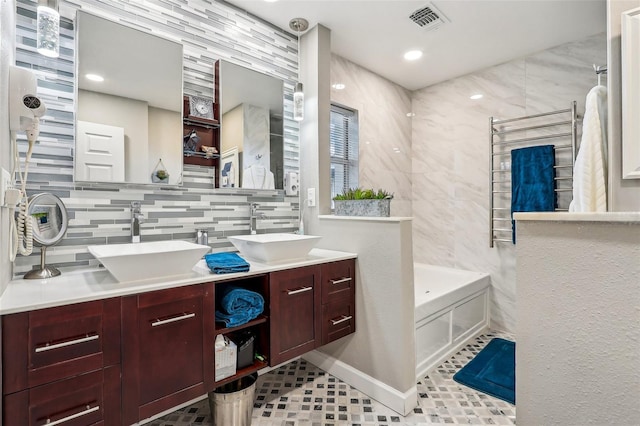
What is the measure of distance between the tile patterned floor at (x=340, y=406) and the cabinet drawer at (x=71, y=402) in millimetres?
732

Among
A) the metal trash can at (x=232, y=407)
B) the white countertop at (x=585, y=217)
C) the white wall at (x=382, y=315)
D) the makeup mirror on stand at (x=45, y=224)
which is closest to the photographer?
the white countertop at (x=585, y=217)

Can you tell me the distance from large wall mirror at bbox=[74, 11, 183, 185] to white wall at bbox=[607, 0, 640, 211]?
229cm

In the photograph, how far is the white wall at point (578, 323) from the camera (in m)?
0.85

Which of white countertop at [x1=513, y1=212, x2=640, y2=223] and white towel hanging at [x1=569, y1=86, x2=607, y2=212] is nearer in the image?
white countertop at [x1=513, y1=212, x2=640, y2=223]

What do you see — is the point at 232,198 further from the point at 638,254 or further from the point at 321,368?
the point at 638,254

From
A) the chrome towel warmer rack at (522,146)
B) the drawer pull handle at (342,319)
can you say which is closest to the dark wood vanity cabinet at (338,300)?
the drawer pull handle at (342,319)

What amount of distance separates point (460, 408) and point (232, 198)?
6.35ft

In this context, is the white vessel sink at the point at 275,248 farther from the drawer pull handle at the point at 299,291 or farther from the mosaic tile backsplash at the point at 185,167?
the mosaic tile backsplash at the point at 185,167

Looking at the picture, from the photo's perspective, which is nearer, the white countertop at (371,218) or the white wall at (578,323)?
the white wall at (578,323)

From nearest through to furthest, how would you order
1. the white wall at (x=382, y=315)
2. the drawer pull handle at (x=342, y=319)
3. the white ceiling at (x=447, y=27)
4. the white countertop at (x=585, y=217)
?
1. the white countertop at (x=585, y=217)
2. the white wall at (x=382, y=315)
3. the drawer pull handle at (x=342, y=319)
4. the white ceiling at (x=447, y=27)

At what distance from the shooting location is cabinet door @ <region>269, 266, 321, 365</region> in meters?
1.70

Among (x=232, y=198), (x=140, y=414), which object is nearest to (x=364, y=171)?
(x=232, y=198)

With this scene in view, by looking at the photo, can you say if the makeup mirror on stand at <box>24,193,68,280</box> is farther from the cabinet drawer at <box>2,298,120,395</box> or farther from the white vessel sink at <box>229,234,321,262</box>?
the white vessel sink at <box>229,234,321,262</box>

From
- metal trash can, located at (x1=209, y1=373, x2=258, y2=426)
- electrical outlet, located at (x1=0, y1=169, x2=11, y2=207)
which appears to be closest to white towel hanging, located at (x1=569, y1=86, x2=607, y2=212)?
metal trash can, located at (x1=209, y1=373, x2=258, y2=426)
